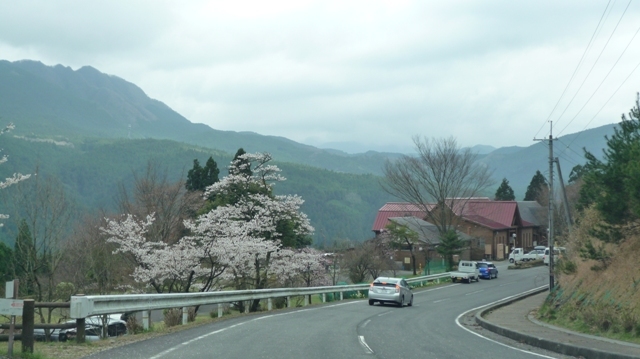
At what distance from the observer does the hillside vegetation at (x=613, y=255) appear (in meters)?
16.2

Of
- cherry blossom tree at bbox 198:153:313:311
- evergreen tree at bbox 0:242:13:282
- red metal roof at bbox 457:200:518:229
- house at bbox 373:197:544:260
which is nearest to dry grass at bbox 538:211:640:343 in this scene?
cherry blossom tree at bbox 198:153:313:311

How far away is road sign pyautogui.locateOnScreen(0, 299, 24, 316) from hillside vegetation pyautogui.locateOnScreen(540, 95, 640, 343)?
12.6 metres

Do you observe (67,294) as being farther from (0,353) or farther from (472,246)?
(472,246)

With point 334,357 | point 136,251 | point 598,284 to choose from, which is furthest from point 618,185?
point 136,251

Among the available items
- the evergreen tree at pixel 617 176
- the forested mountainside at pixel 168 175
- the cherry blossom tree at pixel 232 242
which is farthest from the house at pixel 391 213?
the evergreen tree at pixel 617 176

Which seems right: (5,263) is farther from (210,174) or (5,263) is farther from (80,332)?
(210,174)

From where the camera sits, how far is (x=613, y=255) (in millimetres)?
21312

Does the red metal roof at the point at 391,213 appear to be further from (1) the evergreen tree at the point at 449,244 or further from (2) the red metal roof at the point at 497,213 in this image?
(1) the evergreen tree at the point at 449,244

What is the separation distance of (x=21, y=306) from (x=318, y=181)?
439 ft

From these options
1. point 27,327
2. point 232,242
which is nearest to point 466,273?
point 232,242

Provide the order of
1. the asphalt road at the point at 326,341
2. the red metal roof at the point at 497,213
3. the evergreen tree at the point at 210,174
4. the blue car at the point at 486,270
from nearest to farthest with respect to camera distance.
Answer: the asphalt road at the point at 326,341 < the blue car at the point at 486,270 < the evergreen tree at the point at 210,174 < the red metal roof at the point at 497,213

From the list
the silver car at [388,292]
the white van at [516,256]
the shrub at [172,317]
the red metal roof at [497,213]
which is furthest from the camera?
the red metal roof at [497,213]

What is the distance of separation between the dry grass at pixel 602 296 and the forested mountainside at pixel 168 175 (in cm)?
8912

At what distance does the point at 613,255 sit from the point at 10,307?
18349mm
